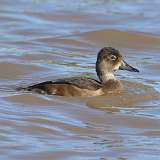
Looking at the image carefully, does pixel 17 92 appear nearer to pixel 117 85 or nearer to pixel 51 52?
pixel 117 85

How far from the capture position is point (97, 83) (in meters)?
13.9

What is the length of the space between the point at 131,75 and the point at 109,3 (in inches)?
248

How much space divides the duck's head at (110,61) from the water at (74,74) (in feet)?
1.33

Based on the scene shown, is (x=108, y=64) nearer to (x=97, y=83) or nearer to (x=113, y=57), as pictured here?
(x=113, y=57)

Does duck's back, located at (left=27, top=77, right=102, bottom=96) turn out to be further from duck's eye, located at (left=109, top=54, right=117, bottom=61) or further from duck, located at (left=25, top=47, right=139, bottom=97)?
duck's eye, located at (left=109, top=54, right=117, bottom=61)

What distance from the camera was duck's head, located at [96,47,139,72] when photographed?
1427 cm

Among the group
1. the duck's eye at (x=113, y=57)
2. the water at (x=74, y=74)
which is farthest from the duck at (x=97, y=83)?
the water at (x=74, y=74)

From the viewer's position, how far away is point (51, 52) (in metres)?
16.8

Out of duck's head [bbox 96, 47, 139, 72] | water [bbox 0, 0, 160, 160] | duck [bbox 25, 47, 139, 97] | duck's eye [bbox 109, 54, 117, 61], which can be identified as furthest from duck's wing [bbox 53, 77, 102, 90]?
duck's eye [bbox 109, 54, 117, 61]

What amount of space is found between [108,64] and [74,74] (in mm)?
943

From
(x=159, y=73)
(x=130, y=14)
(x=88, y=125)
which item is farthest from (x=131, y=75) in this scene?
(x=130, y=14)

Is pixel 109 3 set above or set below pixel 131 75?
above

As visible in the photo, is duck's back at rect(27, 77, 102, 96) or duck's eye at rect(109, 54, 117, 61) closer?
duck's back at rect(27, 77, 102, 96)

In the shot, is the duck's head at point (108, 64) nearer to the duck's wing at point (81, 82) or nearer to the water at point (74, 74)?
the water at point (74, 74)
